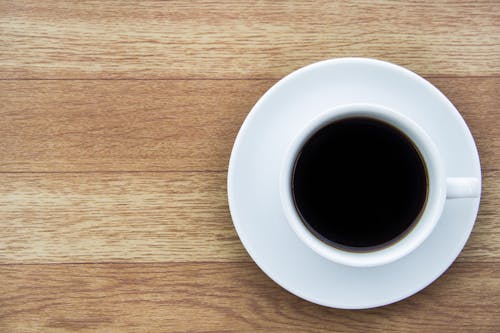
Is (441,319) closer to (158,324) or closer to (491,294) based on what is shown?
(491,294)

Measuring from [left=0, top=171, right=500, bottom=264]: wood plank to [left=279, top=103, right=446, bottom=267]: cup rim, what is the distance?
0.13 meters

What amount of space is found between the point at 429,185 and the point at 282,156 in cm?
15

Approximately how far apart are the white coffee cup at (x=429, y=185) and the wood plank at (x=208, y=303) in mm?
128

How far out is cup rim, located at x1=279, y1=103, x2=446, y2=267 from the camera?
490mm

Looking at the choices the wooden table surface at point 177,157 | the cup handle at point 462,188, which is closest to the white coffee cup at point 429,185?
the cup handle at point 462,188

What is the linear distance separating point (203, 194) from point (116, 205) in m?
0.11

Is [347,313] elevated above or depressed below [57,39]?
below

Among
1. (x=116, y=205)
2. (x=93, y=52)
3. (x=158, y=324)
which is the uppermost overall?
(x=93, y=52)

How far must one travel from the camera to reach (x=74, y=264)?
0.61m

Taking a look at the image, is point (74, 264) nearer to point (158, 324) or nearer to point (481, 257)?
point (158, 324)

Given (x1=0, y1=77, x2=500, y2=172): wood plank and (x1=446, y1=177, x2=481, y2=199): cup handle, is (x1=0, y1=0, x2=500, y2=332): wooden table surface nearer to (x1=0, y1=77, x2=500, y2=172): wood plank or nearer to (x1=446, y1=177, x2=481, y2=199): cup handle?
(x1=0, y1=77, x2=500, y2=172): wood plank

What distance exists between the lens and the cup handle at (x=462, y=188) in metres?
0.49

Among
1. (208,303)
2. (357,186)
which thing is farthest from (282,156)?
(208,303)

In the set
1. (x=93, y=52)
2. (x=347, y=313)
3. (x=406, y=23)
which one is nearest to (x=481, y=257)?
(x=347, y=313)
